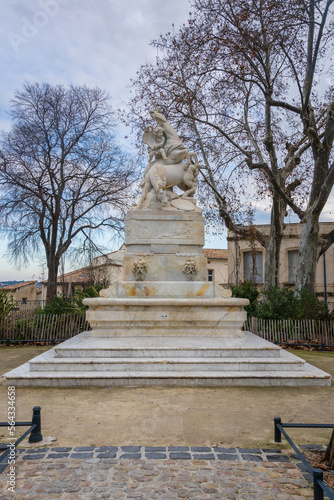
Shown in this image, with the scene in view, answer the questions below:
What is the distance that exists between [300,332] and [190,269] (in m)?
4.50

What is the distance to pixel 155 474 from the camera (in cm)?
322

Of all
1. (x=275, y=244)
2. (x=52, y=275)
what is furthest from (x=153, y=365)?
(x=52, y=275)

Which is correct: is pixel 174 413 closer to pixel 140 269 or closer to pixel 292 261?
pixel 140 269

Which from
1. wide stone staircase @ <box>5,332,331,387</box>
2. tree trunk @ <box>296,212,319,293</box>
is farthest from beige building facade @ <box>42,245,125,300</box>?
wide stone staircase @ <box>5,332,331,387</box>

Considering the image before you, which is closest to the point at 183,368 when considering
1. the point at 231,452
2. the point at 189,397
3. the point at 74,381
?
the point at 189,397

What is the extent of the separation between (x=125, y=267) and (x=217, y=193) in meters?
9.31

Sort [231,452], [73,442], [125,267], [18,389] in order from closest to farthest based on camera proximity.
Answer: [231,452], [73,442], [18,389], [125,267]

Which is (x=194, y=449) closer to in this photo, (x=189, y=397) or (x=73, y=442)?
(x=73, y=442)

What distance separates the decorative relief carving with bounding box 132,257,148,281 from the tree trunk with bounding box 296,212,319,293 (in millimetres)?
7905

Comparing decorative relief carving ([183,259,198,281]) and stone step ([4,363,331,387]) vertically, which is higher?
decorative relief carving ([183,259,198,281])

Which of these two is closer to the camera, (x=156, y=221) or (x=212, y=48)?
(x=156, y=221)

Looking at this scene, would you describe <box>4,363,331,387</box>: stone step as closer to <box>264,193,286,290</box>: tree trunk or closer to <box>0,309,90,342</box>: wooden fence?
<box>0,309,90,342</box>: wooden fence

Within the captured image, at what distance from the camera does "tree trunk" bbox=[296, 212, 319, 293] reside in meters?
14.4

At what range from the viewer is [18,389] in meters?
5.87
